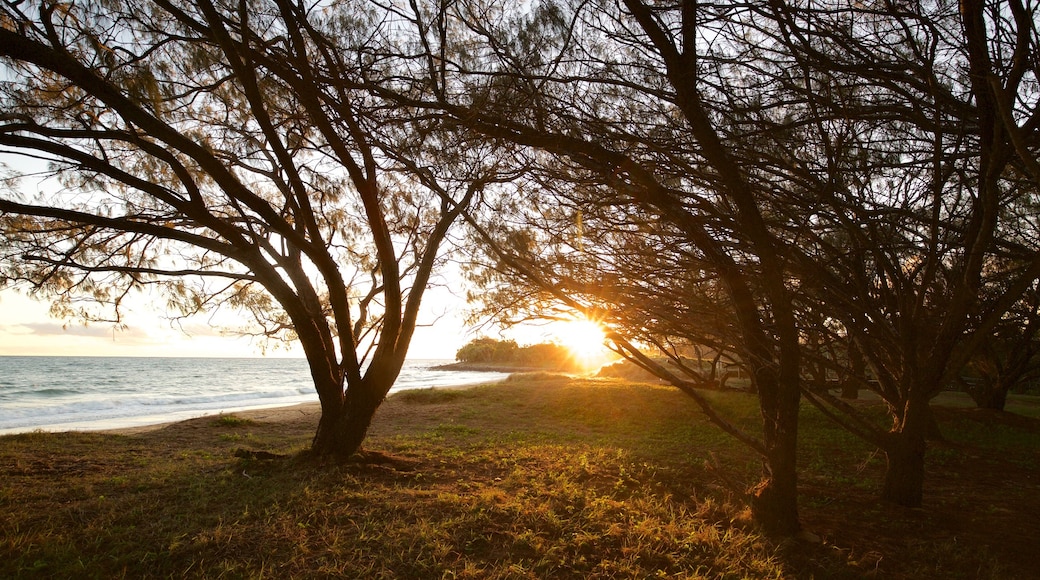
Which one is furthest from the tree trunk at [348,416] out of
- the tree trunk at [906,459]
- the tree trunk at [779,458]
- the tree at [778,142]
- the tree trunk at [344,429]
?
the tree trunk at [906,459]

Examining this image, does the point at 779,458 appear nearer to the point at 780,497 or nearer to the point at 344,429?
the point at 780,497

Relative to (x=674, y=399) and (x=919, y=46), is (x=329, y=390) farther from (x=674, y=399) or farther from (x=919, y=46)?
(x=674, y=399)

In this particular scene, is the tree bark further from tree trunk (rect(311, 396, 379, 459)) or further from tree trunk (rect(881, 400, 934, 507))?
tree trunk (rect(311, 396, 379, 459))

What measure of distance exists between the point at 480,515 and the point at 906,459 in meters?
3.76

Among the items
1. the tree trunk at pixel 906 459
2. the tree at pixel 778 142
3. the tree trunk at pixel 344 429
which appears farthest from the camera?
the tree trunk at pixel 344 429

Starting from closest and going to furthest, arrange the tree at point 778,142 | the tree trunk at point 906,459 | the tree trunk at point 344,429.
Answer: the tree at point 778,142 < the tree trunk at point 906,459 < the tree trunk at point 344,429

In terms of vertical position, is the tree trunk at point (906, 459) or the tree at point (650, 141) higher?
the tree at point (650, 141)

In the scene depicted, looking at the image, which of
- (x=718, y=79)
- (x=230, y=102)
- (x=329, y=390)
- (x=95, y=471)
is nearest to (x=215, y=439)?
(x=95, y=471)

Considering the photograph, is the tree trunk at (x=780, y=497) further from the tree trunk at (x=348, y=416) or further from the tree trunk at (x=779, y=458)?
the tree trunk at (x=348, y=416)

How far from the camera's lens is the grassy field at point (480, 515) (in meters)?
3.01

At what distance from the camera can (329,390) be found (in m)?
5.80

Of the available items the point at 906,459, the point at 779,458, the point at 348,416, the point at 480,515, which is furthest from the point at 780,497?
the point at 348,416

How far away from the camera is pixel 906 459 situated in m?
4.60

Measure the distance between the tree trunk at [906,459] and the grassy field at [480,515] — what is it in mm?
190
